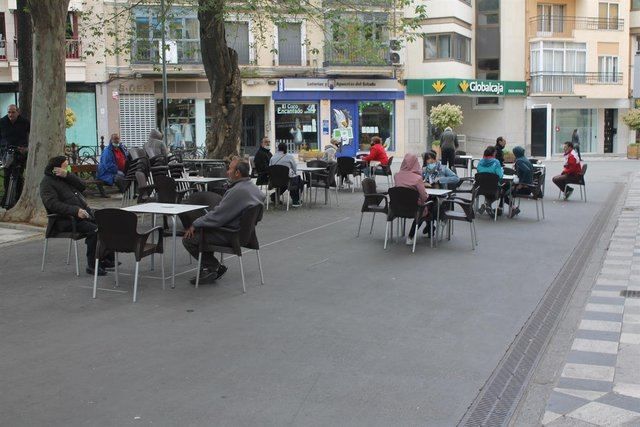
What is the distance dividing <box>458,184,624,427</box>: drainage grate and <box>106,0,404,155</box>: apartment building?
2381 cm

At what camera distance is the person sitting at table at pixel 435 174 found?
1388cm

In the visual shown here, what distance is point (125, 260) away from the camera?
1025 centimetres

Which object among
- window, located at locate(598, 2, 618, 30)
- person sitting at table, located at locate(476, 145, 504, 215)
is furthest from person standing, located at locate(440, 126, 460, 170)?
window, located at locate(598, 2, 618, 30)

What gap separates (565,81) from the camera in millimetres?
43000

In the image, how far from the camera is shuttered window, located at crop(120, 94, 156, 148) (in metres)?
35.0

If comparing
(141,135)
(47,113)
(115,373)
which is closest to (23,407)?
(115,373)

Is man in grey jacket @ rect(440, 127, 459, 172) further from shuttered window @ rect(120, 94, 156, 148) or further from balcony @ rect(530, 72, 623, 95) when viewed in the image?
balcony @ rect(530, 72, 623, 95)

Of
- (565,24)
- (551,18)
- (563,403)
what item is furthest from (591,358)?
(565,24)

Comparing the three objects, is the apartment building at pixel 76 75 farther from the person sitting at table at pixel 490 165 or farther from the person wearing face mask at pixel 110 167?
the person sitting at table at pixel 490 165

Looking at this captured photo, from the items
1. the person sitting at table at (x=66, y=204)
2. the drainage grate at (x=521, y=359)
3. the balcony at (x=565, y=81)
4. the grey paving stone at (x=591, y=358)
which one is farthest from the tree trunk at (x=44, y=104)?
the balcony at (x=565, y=81)

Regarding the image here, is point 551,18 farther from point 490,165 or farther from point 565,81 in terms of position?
point 490,165

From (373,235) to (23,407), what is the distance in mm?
8094

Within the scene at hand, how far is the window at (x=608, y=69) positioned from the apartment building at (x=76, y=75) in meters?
27.6

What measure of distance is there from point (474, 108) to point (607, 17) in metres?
9.67
